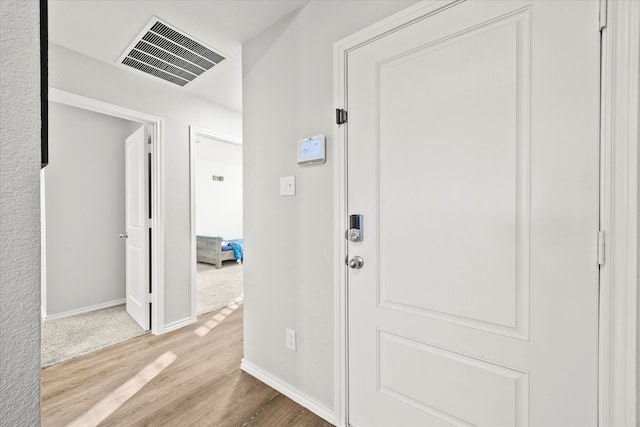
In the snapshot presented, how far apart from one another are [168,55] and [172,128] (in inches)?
28.0

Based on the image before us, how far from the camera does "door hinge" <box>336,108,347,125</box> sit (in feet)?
4.90

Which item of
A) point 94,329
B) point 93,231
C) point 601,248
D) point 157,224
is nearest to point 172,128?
point 157,224

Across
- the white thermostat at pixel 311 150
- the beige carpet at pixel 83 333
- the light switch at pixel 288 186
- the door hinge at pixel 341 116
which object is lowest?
the beige carpet at pixel 83 333

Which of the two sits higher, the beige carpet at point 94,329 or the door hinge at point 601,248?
the door hinge at point 601,248

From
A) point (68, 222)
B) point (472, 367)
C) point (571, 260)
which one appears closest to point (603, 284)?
point (571, 260)

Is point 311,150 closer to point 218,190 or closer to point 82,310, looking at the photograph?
point 82,310

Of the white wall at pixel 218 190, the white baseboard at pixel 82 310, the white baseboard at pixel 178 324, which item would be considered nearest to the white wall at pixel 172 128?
the white baseboard at pixel 178 324

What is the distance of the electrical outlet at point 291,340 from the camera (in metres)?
1.77

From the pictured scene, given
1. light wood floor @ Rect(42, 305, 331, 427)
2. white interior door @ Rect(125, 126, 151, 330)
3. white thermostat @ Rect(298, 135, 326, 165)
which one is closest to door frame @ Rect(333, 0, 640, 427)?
white thermostat @ Rect(298, 135, 326, 165)

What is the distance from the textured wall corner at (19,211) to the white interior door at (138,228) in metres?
2.53

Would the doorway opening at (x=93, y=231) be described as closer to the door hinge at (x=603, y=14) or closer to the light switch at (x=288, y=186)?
the light switch at (x=288, y=186)

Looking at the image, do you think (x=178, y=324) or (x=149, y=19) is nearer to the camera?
(x=149, y=19)

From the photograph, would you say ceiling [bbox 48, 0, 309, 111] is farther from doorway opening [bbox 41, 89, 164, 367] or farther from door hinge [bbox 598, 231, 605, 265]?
door hinge [bbox 598, 231, 605, 265]

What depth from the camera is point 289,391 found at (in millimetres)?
1790
